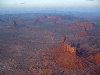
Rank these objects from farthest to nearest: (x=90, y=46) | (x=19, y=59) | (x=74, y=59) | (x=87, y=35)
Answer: (x=87, y=35), (x=90, y=46), (x=19, y=59), (x=74, y=59)

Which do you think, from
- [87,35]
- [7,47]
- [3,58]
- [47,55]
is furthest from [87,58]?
[87,35]

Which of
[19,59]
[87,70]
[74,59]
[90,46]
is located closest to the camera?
[87,70]

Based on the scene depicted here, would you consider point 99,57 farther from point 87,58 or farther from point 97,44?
point 97,44

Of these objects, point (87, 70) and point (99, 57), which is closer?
point (87, 70)

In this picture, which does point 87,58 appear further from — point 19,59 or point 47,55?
point 19,59

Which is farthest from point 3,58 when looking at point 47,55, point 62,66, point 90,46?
point 90,46

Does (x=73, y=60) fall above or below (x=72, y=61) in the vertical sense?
above

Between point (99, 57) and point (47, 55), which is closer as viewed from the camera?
point (99, 57)

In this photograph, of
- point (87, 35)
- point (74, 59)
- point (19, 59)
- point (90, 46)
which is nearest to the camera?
point (74, 59)

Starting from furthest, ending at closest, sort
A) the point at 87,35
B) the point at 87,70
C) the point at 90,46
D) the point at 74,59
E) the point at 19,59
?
the point at 87,35, the point at 90,46, the point at 19,59, the point at 74,59, the point at 87,70
